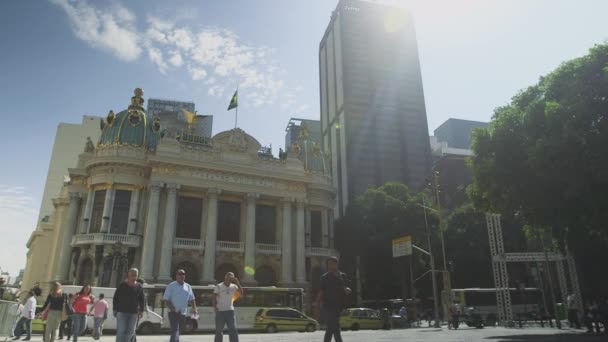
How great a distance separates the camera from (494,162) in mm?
22359

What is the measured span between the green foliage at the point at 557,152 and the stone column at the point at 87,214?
33.3 meters

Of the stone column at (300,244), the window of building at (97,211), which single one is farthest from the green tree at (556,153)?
the window of building at (97,211)

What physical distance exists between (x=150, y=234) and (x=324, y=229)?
62.0 ft

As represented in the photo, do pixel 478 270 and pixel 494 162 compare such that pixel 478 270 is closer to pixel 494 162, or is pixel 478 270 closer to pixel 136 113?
pixel 494 162

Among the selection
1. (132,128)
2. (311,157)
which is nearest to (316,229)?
(311,157)

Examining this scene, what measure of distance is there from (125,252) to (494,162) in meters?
30.8

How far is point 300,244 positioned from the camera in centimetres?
4409

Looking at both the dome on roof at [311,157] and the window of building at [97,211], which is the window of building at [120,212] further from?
the dome on roof at [311,157]

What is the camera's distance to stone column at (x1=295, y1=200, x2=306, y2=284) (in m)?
43.0

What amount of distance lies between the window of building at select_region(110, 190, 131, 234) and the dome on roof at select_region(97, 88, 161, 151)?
16.5 ft

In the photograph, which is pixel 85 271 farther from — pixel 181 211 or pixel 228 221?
pixel 228 221

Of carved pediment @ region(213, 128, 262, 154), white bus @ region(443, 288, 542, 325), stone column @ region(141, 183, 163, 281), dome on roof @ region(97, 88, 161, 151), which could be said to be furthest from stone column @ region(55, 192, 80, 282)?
white bus @ region(443, 288, 542, 325)

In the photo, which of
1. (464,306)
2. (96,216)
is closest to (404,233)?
(464,306)

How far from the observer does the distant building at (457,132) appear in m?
121
